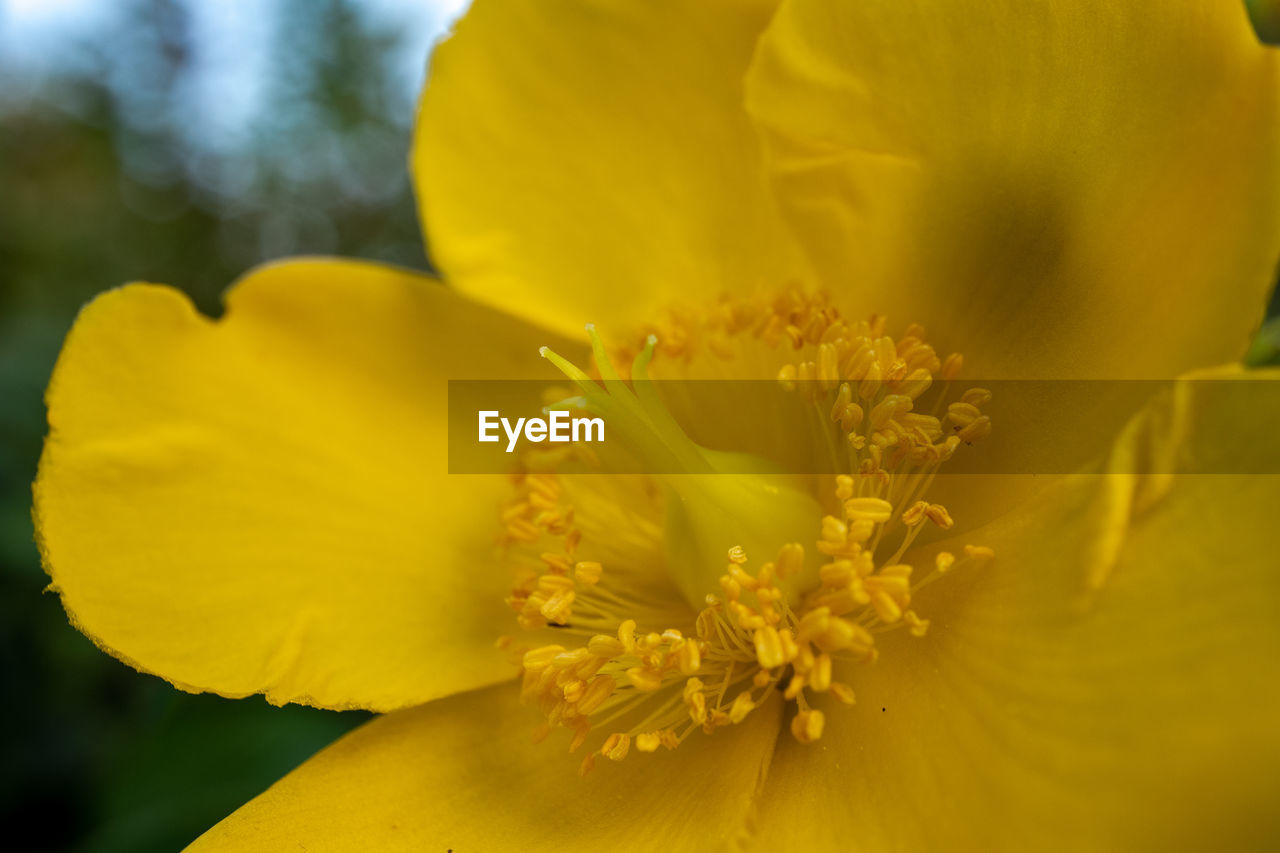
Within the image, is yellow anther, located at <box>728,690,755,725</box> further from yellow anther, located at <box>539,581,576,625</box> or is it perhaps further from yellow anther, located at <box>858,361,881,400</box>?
yellow anther, located at <box>858,361,881,400</box>

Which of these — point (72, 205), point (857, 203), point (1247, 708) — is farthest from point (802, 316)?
point (72, 205)

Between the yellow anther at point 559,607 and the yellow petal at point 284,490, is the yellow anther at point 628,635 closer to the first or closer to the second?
the yellow anther at point 559,607

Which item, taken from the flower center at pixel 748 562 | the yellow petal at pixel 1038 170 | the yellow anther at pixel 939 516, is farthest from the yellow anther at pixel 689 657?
the yellow petal at pixel 1038 170

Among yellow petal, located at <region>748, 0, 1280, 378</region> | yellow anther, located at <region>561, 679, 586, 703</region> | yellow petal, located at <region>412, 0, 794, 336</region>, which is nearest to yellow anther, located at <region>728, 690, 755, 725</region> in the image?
yellow anther, located at <region>561, 679, 586, 703</region>

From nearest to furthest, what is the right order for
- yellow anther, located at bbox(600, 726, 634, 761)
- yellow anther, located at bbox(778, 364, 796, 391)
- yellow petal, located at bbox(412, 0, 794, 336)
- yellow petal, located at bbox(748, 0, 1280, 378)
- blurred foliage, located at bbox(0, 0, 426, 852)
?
yellow petal, located at bbox(748, 0, 1280, 378) < yellow anther, located at bbox(600, 726, 634, 761) < yellow anther, located at bbox(778, 364, 796, 391) < yellow petal, located at bbox(412, 0, 794, 336) < blurred foliage, located at bbox(0, 0, 426, 852)

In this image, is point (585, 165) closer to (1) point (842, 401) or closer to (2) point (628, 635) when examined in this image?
(1) point (842, 401)

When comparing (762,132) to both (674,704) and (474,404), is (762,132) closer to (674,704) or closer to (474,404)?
(474,404)

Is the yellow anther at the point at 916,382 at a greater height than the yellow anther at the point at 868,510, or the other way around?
the yellow anther at the point at 916,382

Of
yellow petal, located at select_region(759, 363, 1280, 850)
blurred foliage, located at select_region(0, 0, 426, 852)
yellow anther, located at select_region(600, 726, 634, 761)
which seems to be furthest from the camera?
blurred foliage, located at select_region(0, 0, 426, 852)
